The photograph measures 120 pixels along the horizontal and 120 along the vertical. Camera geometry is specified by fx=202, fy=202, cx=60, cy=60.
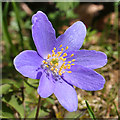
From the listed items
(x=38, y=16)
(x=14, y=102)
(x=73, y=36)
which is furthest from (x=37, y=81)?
(x=38, y=16)

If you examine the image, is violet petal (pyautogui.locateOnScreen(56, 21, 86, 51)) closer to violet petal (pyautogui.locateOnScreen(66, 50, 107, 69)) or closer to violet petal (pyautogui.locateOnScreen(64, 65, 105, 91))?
violet petal (pyautogui.locateOnScreen(66, 50, 107, 69))

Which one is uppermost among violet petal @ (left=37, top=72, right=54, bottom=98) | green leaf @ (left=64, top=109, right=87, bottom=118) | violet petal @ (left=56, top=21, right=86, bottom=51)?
violet petal @ (left=56, top=21, right=86, bottom=51)

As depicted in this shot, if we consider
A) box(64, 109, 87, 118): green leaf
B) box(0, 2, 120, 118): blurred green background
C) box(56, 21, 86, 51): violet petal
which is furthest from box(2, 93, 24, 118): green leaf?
box(56, 21, 86, 51): violet petal

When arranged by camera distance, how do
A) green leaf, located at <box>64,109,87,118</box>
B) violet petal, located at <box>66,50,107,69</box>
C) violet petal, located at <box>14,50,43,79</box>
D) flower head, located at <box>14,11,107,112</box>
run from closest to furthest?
violet petal, located at <box>14,50,43,79</box>
flower head, located at <box>14,11,107,112</box>
violet petal, located at <box>66,50,107,69</box>
green leaf, located at <box>64,109,87,118</box>

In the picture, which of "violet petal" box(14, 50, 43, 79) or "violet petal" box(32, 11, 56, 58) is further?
"violet petal" box(32, 11, 56, 58)

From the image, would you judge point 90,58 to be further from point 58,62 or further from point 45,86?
point 45,86

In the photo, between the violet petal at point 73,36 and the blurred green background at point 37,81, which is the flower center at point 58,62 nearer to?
the violet petal at point 73,36

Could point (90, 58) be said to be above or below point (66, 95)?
above

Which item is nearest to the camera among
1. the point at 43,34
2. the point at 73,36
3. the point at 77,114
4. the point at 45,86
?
the point at 45,86
